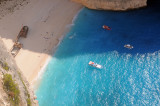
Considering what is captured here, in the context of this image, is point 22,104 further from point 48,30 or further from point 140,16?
point 140,16

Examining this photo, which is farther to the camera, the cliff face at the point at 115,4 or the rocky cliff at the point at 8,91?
the cliff face at the point at 115,4

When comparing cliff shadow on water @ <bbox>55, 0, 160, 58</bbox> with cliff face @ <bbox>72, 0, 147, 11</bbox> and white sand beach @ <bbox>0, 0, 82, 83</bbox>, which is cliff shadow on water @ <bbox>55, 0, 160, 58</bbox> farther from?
white sand beach @ <bbox>0, 0, 82, 83</bbox>

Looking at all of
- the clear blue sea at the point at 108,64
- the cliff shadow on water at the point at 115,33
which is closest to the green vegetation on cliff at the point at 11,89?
the clear blue sea at the point at 108,64

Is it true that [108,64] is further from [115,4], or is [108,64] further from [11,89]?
[11,89]

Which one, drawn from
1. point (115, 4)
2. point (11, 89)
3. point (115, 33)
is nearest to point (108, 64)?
point (115, 33)

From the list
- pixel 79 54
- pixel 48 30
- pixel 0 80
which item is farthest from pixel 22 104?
pixel 48 30

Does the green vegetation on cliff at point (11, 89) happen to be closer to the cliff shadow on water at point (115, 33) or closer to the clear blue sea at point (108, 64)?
the clear blue sea at point (108, 64)

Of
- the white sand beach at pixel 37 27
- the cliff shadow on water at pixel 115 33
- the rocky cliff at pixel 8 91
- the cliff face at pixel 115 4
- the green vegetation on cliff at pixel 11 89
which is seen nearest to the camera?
the rocky cliff at pixel 8 91
